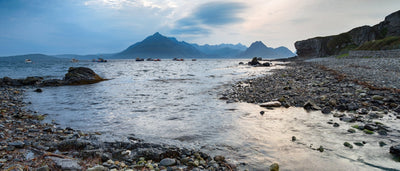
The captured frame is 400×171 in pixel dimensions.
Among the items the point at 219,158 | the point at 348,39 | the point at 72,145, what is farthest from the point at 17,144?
the point at 348,39

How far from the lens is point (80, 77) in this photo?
87.1 ft

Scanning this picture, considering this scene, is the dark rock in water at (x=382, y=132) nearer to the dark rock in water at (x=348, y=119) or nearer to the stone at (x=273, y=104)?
the dark rock in water at (x=348, y=119)

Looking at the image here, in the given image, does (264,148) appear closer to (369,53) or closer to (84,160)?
(84,160)

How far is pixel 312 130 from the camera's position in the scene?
7.24m

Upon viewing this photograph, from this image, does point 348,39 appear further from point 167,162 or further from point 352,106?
point 167,162

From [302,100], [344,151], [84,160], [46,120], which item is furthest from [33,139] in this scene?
[302,100]

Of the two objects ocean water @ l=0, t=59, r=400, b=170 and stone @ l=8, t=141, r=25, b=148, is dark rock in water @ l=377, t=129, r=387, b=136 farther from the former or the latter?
stone @ l=8, t=141, r=25, b=148

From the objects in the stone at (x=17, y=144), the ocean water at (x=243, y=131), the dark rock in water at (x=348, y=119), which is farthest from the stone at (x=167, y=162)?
the dark rock in water at (x=348, y=119)

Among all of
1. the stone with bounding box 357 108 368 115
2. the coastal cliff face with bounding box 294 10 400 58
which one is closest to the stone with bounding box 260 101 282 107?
the stone with bounding box 357 108 368 115

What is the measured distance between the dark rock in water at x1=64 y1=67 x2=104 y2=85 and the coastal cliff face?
10443 centimetres

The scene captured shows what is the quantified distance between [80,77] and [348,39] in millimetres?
119898

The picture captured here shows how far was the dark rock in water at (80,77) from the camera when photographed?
Result: 2561cm

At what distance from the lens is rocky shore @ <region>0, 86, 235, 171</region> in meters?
4.41

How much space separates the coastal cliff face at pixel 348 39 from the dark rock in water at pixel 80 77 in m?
104
